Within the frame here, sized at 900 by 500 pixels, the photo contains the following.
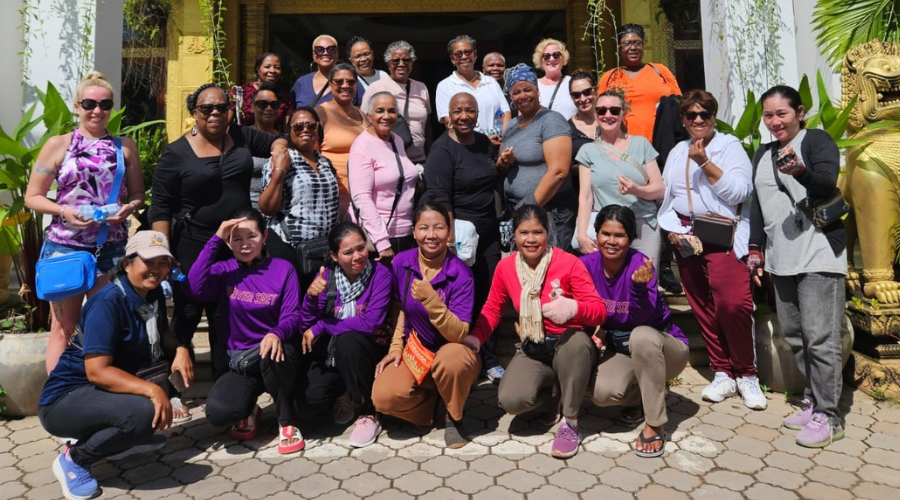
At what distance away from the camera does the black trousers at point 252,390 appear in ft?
10.9

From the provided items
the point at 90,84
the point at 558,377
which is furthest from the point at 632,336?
the point at 90,84

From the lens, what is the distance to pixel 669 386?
13.7ft

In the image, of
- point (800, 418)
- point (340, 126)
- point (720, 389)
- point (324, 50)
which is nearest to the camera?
point (800, 418)

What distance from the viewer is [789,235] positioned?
137 inches

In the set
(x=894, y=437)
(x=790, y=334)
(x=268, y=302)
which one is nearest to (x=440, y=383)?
(x=268, y=302)

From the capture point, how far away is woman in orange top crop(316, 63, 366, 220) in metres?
4.06

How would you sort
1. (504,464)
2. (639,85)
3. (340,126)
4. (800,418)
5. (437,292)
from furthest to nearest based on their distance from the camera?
1. (639,85)
2. (340,126)
3. (800,418)
4. (437,292)
5. (504,464)

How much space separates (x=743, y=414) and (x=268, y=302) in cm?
288

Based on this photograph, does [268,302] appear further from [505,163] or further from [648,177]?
[648,177]

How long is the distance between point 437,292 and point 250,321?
1.07m

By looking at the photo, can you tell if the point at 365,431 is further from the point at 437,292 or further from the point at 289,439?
the point at 437,292

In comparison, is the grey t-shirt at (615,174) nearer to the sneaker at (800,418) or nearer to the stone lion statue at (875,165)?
the sneaker at (800,418)

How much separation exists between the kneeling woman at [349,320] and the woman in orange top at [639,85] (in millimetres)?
2443

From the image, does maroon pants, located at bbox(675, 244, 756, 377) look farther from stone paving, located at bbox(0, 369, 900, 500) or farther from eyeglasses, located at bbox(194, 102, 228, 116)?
eyeglasses, located at bbox(194, 102, 228, 116)
